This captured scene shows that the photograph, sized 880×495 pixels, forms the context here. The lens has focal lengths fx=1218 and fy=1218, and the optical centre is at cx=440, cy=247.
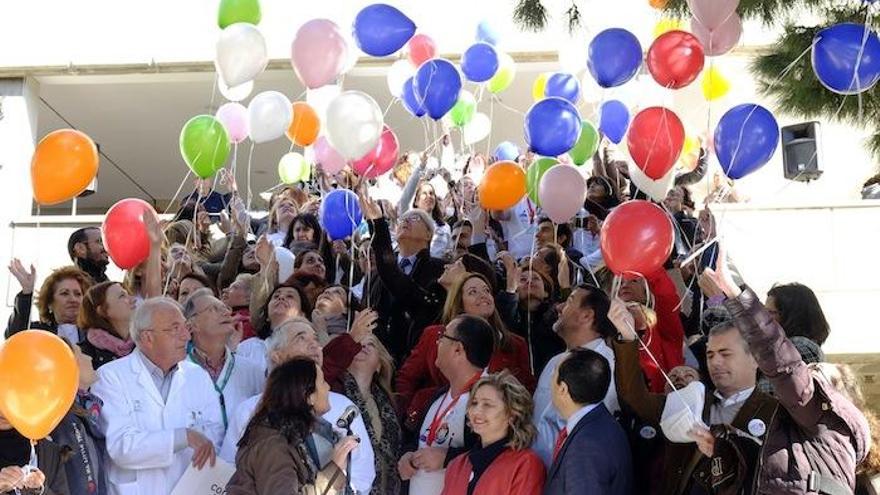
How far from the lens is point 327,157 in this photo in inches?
314

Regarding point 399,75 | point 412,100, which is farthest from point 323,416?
point 399,75

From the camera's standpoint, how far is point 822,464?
12.6ft

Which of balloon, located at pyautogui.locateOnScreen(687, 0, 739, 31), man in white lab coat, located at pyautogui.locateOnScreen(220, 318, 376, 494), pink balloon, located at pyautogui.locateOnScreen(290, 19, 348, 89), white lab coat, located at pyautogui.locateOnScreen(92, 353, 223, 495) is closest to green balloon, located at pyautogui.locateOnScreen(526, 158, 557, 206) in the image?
pink balloon, located at pyautogui.locateOnScreen(290, 19, 348, 89)

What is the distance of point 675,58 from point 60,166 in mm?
3025

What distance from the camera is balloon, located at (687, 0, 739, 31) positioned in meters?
5.25

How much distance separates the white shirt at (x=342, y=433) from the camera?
191 inches

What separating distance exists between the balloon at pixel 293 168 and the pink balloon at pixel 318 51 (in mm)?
3158

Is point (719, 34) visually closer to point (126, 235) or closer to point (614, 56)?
point (614, 56)

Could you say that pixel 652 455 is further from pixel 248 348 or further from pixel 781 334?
pixel 248 348

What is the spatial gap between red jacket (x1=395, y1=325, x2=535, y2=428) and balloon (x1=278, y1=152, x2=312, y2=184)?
13.1ft

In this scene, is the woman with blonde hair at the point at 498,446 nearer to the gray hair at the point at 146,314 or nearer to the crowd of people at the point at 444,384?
the crowd of people at the point at 444,384

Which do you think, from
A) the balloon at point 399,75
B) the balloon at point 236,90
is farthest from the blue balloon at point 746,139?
the balloon at point 399,75

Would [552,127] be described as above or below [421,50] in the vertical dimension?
below

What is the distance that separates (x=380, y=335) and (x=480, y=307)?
966 mm
